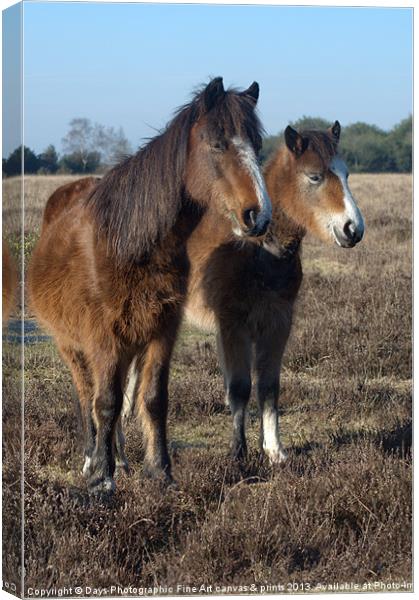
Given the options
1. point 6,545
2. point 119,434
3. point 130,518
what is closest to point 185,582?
point 130,518

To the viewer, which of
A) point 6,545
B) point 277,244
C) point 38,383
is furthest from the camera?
point 277,244

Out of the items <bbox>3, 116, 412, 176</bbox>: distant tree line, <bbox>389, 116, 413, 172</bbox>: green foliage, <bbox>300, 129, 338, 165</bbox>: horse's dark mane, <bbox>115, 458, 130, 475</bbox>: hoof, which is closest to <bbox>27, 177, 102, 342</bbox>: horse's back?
<bbox>3, 116, 412, 176</bbox>: distant tree line

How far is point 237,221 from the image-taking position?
15.6 ft

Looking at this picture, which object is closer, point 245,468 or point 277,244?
point 245,468

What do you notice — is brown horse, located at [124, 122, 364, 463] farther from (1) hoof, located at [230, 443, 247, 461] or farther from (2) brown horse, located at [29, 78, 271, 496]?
(2) brown horse, located at [29, 78, 271, 496]

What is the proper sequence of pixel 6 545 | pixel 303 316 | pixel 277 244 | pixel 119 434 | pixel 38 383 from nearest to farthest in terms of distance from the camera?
pixel 6 545, pixel 38 383, pixel 119 434, pixel 277 244, pixel 303 316

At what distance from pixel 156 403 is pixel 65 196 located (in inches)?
52.5

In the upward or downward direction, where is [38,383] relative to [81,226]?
downward

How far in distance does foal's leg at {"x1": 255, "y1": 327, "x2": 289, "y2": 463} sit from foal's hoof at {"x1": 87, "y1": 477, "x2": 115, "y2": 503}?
948 millimetres

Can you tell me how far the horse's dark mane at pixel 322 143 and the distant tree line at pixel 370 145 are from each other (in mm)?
43

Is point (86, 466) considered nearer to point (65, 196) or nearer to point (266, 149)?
point (65, 196)

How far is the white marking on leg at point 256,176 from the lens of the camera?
465cm

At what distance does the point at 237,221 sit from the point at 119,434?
1563mm

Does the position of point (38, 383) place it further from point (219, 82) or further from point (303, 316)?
point (303, 316)
